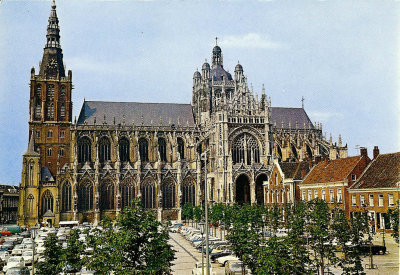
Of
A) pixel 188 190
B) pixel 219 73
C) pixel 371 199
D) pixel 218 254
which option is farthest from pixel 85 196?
pixel 371 199

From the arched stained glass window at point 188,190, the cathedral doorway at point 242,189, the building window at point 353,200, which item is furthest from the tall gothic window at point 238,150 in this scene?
the building window at point 353,200

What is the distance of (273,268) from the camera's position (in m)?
22.6

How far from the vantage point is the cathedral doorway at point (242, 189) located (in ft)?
295

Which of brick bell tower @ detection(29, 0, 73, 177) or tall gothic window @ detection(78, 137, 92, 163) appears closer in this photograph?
brick bell tower @ detection(29, 0, 73, 177)

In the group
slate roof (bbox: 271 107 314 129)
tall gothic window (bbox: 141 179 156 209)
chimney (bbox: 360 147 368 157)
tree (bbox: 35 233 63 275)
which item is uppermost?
slate roof (bbox: 271 107 314 129)

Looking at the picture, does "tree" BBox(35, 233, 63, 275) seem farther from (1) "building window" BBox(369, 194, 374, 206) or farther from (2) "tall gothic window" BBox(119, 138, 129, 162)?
(2) "tall gothic window" BBox(119, 138, 129, 162)

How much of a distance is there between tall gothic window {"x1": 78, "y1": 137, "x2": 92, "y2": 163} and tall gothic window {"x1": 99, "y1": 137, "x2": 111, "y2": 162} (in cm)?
225

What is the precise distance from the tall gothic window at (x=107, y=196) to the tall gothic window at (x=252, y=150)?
2763 centimetres

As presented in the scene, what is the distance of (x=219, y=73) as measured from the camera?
379 feet

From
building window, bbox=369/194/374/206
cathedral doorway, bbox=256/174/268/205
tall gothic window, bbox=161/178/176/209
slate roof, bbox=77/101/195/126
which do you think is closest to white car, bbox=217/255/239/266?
building window, bbox=369/194/374/206

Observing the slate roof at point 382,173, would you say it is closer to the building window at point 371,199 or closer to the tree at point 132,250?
the building window at point 371,199

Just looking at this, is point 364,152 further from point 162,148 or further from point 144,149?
point 144,149

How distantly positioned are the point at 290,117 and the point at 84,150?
161 feet

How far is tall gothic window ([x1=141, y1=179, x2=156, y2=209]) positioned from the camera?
93.6 m
